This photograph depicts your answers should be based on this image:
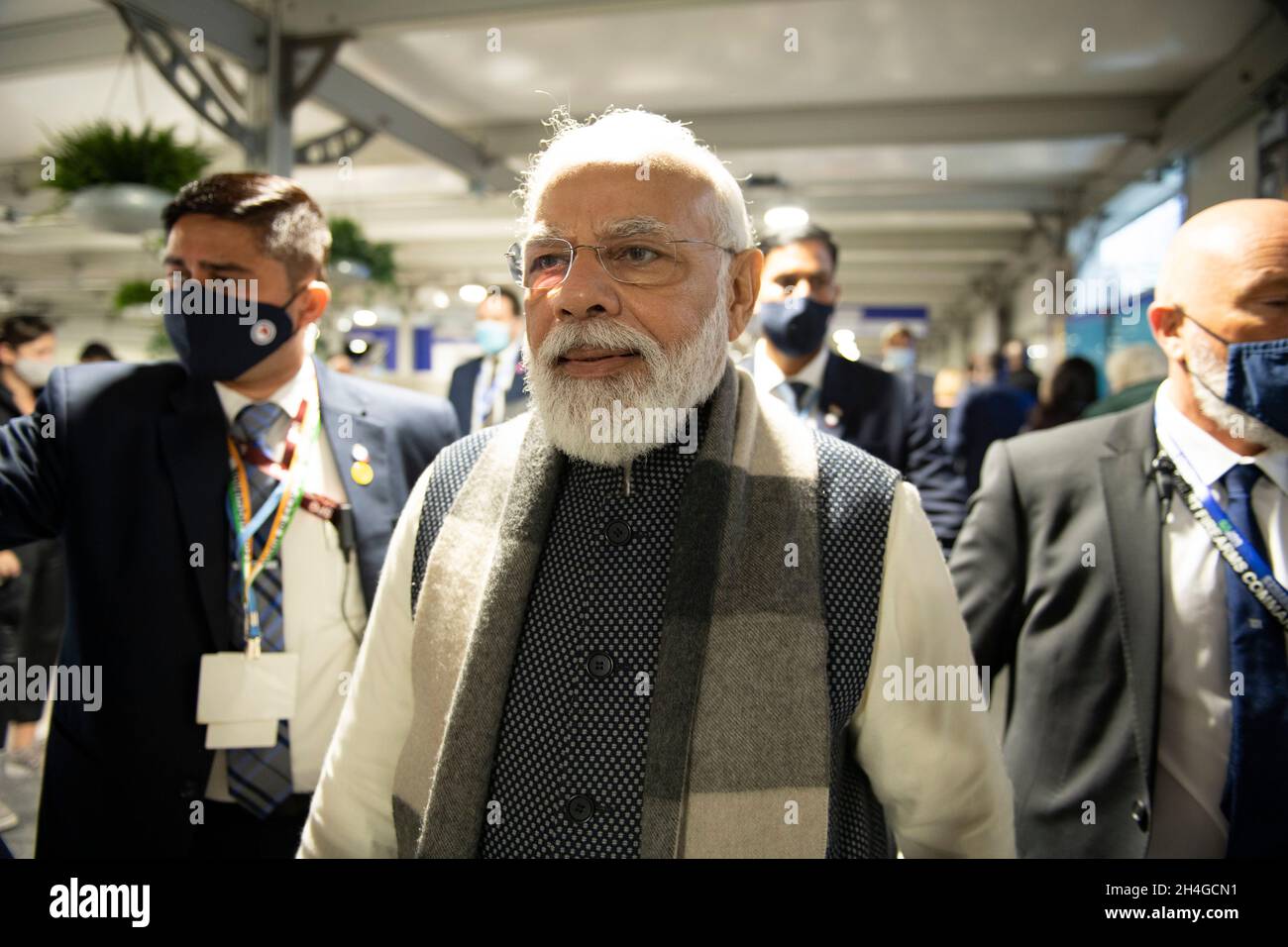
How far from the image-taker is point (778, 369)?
2.72m

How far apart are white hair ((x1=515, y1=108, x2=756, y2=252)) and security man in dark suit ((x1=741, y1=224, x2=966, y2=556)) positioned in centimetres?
124

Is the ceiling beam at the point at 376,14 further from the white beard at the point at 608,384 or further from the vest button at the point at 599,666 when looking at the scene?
the vest button at the point at 599,666

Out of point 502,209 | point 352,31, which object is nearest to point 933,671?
point 352,31

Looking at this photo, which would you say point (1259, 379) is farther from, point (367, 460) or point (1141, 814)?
point (367, 460)

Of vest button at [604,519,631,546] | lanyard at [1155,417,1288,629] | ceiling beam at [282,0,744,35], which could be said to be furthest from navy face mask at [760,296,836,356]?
ceiling beam at [282,0,744,35]

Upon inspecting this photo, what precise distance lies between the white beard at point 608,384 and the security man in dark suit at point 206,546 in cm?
68

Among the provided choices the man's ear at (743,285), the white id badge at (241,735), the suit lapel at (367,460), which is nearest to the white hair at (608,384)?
the man's ear at (743,285)

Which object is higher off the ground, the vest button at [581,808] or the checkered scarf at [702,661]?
the checkered scarf at [702,661]

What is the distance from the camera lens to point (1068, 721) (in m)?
1.65

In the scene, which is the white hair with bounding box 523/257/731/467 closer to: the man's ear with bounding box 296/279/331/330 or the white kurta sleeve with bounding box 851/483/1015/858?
the white kurta sleeve with bounding box 851/483/1015/858

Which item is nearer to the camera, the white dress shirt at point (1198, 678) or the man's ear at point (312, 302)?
the white dress shirt at point (1198, 678)

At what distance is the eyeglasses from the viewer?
131 cm

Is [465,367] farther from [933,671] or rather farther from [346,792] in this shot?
[933,671]

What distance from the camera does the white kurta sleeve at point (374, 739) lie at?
140 centimetres
